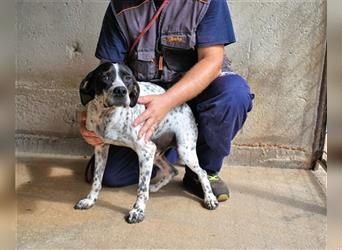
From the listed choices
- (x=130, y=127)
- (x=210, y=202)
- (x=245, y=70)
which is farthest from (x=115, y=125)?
(x=245, y=70)

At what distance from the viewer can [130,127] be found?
89.6 inches

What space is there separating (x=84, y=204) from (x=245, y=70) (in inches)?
58.2

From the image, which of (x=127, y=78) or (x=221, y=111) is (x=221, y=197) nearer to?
(x=221, y=111)

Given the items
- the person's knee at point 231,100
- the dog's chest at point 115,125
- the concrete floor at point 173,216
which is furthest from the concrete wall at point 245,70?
the dog's chest at point 115,125

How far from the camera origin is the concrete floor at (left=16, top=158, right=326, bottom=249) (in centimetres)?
209

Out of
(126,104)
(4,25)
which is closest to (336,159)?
(4,25)

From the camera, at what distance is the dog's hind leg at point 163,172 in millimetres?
2705

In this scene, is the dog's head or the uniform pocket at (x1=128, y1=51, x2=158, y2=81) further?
the uniform pocket at (x1=128, y1=51, x2=158, y2=81)

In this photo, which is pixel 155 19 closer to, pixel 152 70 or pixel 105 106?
pixel 152 70

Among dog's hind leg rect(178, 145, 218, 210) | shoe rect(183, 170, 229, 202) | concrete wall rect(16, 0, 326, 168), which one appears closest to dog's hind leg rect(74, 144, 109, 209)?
dog's hind leg rect(178, 145, 218, 210)

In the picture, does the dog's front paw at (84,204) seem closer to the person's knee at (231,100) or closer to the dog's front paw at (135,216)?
the dog's front paw at (135,216)

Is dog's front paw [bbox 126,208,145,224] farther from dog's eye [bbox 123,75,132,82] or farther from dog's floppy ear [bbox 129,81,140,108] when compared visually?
dog's eye [bbox 123,75,132,82]

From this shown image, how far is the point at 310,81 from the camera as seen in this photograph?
304 cm

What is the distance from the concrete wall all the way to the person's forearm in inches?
28.9
